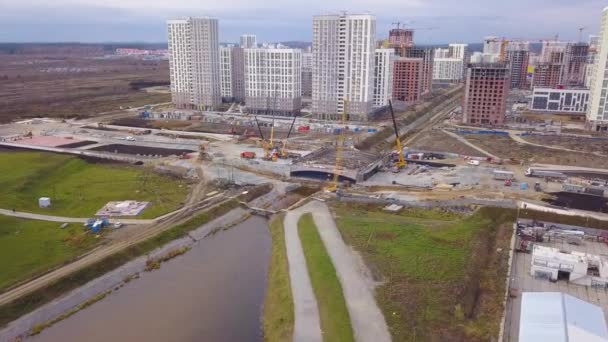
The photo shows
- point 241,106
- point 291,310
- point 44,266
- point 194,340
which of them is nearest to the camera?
point 194,340

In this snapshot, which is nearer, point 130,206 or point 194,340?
point 194,340

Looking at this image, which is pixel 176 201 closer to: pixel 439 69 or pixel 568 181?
pixel 568 181

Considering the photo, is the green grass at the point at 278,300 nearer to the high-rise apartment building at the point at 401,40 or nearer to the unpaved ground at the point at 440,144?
the unpaved ground at the point at 440,144

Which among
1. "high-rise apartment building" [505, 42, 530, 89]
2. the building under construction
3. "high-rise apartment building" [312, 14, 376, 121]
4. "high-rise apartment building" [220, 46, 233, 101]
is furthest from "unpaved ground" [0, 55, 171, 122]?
"high-rise apartment building" [505, 42, 530, 89]

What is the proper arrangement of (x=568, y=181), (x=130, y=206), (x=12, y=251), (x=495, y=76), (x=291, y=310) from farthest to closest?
(x=495, y=76), (x=568, y=181), (x=130, y=206), (x=12, y=251), (x=291, y=310)

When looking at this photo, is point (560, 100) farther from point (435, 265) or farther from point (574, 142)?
point (435, 265)

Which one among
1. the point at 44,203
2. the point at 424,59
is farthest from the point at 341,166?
the point at 424,59

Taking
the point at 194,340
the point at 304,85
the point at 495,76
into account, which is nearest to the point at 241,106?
the point at 304,85
